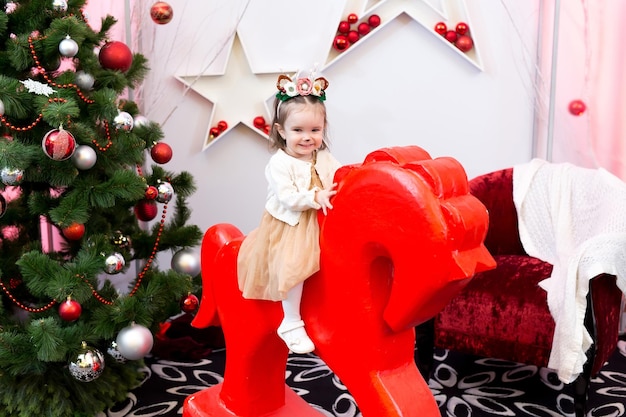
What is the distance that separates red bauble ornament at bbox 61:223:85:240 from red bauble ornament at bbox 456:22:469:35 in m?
1.92

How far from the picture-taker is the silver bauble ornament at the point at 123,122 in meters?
2.22

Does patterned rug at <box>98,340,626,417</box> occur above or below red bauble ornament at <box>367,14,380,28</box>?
below

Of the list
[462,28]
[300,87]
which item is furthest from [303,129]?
[462,28]

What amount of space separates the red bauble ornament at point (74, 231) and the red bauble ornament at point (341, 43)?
1527mm

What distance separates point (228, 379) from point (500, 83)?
6.51 ft

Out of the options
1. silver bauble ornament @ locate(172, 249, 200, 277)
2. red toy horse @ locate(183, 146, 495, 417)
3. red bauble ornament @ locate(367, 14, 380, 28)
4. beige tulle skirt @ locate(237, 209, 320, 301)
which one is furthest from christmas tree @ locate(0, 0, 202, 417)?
red bauble ornament @ locate(367, 14, 380, 28)

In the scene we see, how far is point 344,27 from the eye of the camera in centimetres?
310

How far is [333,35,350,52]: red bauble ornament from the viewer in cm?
309

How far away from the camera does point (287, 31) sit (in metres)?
3.15

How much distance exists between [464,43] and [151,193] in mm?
1631

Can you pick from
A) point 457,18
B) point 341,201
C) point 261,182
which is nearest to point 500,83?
point 457,18

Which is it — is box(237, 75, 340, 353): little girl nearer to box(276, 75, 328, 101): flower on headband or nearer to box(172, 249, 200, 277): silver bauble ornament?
box(276, 75, 328, 101): flower on headband

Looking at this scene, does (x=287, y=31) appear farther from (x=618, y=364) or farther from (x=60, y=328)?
(x=618, y=364)

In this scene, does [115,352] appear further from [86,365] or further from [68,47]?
[68,47]
